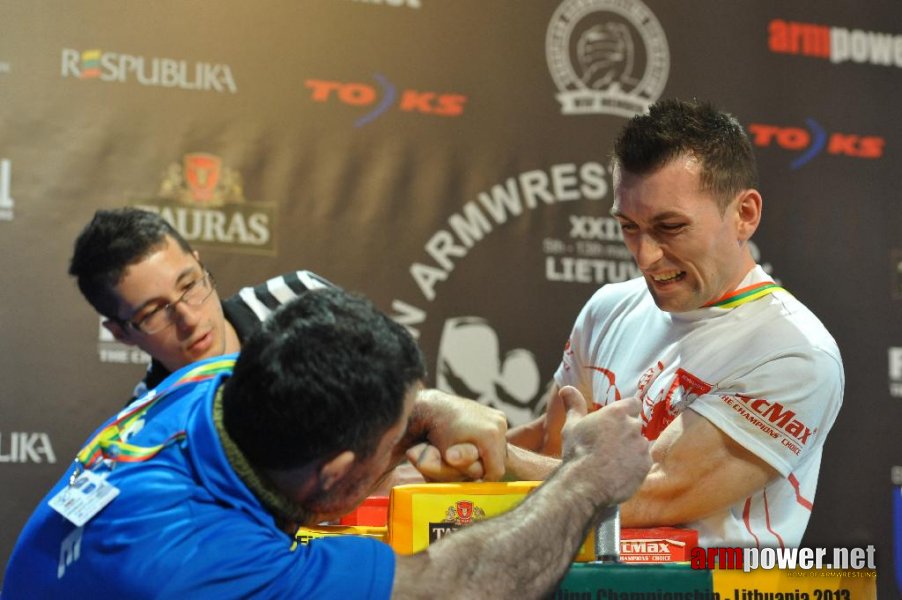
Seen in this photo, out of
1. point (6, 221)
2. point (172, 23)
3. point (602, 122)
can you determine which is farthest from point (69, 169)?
point (602, 122)

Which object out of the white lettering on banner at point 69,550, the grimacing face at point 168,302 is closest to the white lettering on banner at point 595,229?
the grimacing face at point 168,302

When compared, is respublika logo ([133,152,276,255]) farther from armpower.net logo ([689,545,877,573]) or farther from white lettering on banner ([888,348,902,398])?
white lettering on banner ([888,348,902,398])

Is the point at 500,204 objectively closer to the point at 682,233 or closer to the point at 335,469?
the point at 682,233

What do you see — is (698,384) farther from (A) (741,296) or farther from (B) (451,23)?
(B) (451,23)

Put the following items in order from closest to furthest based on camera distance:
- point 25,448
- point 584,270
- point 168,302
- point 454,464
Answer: point 454,464, point 168,302, point 25,448, point 584,270

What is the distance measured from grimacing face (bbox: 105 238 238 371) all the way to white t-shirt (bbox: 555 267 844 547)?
95 centimetres

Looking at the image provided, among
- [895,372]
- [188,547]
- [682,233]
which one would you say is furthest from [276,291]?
[895,372]

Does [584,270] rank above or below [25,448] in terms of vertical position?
above

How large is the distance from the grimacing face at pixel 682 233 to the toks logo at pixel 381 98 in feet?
4.82

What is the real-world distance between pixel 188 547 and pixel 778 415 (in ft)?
3.18

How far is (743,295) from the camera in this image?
1.81m

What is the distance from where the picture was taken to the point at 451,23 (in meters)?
→ 3.28

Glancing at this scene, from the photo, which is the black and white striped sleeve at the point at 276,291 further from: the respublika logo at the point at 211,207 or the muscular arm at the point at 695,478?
the muscular arm at the point at 695,478

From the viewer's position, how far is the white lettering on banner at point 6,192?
2814 millimetres
